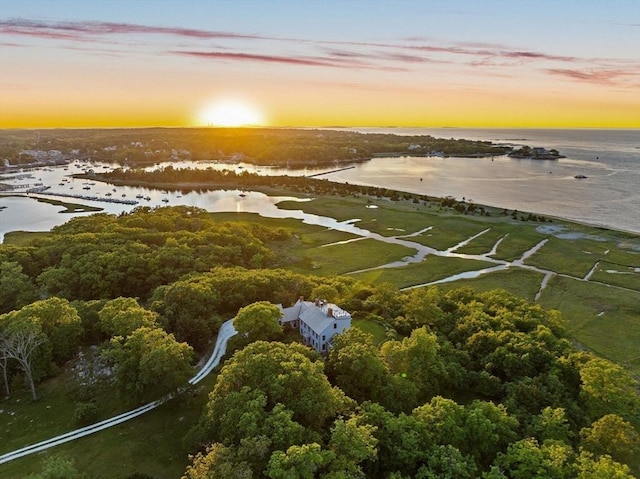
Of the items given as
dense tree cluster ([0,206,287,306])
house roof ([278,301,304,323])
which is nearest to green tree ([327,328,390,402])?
house roof ([278,301,304,323])

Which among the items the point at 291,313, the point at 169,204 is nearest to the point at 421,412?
the point at 291,313

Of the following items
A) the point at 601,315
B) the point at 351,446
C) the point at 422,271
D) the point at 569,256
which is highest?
the point at 351,446

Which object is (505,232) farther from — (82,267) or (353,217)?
(82,267)

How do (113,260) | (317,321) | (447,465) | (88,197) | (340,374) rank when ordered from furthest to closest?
(88,197) → (113,260) → (317,321) → (340,374) → (447,465)

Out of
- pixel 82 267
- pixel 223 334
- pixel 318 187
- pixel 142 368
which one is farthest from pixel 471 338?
pixel 318 187

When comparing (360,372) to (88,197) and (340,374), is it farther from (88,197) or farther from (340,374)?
(88,197)

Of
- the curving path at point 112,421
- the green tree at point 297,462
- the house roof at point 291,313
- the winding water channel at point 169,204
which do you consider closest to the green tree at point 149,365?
the curving path at point 112,421

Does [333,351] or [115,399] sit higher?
[333,351]
